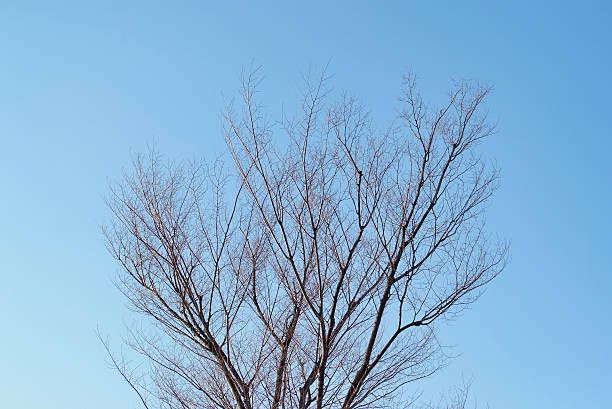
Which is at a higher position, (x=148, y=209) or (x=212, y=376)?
(x=148, y=209)

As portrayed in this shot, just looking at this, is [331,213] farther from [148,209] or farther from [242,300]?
[148,209]

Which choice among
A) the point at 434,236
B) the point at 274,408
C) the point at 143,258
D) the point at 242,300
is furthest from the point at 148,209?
the point at 434,236

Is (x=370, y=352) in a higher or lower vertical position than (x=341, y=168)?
lower

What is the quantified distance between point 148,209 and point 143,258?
1.54 feet

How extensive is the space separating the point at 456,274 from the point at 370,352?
41.6 inches

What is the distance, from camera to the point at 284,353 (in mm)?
6297

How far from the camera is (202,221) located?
637 cm

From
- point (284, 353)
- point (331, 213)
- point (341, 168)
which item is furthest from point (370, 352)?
point (341, 168)

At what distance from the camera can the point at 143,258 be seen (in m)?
6.36

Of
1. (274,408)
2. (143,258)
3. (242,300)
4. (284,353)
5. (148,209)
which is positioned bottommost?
(274,408)

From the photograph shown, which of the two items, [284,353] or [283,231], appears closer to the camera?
[283,231]

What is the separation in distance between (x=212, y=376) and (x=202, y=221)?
1.44 metres

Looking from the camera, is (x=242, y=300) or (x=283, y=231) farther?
(x=242, y=300)

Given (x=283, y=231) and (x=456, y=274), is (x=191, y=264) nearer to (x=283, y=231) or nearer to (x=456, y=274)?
(x=283, y=231)
